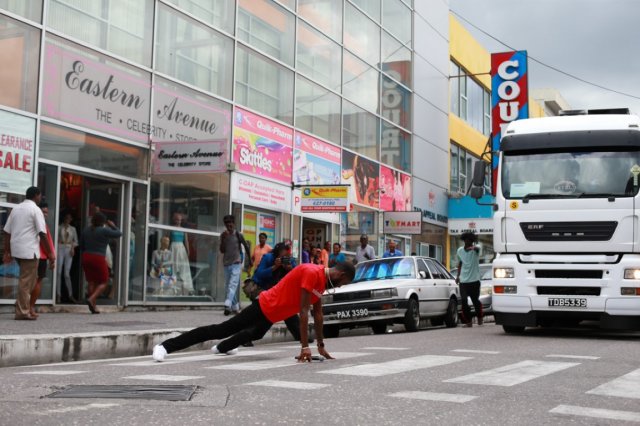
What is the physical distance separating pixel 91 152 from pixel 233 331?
25.4 feet

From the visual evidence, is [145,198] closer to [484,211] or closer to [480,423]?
[480,423]

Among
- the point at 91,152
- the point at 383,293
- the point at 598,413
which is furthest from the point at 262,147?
the point at 598,413

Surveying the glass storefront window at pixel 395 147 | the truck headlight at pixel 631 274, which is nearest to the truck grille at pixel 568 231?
the truck headlight at pixel 631 274

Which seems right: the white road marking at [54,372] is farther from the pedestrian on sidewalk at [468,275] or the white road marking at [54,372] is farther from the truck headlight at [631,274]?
the pedestrian on sidewalk at [468,275]

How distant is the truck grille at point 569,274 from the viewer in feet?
41.7

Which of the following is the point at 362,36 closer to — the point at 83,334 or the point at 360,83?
the point at 360,83

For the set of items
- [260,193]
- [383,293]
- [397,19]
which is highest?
[397,19]

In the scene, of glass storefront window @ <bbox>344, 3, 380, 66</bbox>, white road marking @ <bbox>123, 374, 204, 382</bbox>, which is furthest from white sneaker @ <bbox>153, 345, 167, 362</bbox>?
glass storefront window @ <bbox>344, 3, 380, 66</bbox>

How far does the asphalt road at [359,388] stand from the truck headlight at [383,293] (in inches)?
160

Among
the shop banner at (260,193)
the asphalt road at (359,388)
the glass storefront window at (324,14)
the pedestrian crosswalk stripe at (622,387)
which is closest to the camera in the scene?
the asphalt road at (359,388)

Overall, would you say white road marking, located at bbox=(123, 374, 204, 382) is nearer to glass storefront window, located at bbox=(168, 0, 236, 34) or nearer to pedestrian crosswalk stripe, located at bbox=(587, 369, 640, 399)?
pedestrian crosswalk stripe, located at bbox=(587, 369, 640, 399)

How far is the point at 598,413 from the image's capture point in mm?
5656

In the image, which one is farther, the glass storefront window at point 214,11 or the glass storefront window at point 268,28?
the glass storefront window at point 268,28

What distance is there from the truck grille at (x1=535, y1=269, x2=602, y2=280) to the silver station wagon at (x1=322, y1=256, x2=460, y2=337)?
8.92 ft
